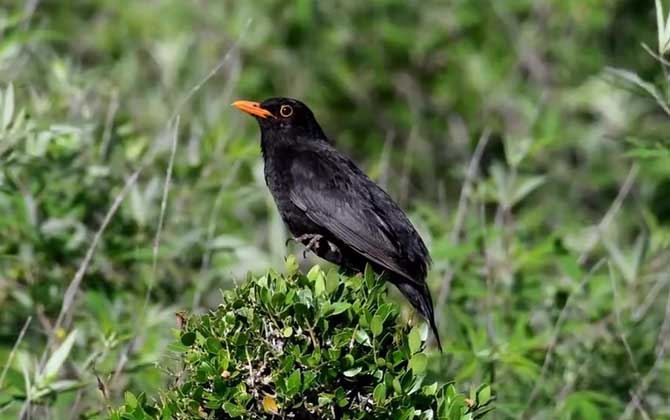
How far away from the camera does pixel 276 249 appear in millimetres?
7891

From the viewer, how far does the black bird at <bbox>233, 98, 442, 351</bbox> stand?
633 cm

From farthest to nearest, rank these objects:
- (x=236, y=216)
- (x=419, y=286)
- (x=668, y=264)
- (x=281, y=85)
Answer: (x=281, y=85), (x=236, y=216), (x=668, y=264), (x=419, y=286)

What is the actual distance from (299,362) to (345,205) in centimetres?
231

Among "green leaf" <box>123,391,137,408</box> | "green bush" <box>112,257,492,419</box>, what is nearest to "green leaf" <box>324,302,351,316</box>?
"green bush" <box>112,257,492,419</box>

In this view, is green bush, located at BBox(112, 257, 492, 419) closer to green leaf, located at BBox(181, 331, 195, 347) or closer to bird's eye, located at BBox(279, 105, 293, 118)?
green leaf, located at BBox(181, 331, 195, 347)

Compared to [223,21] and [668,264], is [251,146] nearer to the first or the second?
[668,264]

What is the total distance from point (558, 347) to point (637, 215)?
423cm

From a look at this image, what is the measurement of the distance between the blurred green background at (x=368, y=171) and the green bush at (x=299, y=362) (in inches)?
13.5

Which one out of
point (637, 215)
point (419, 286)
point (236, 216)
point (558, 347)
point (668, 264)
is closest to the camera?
point (419, 286)

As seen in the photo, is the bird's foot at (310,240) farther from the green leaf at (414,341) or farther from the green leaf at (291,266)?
the green leaf at (414,341)

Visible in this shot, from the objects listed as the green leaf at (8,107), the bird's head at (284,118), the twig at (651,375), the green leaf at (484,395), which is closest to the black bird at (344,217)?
the bird's head at (284,118)

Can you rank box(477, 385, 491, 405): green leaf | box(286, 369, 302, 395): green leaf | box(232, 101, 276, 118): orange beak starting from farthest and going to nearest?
box(232, 101, 276, 118): orange beak, box(477, 385, 491, 405): green leaf, box(286, 369, 302, 395): green leaf

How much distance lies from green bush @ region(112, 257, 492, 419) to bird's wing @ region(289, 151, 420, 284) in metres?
1.69

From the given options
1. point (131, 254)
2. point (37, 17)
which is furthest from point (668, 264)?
point (37, 17)
